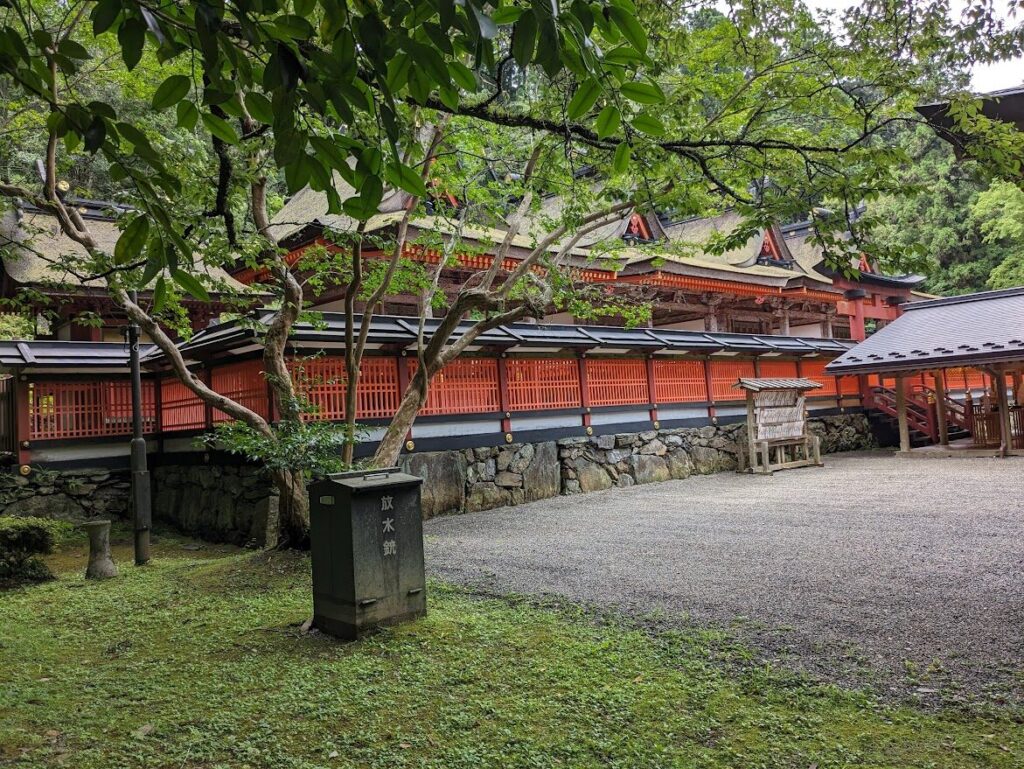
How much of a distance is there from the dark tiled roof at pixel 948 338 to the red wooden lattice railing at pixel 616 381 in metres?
6.17

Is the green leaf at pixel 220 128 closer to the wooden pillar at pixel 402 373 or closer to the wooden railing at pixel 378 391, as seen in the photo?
the wooden railing at pixel 378 391

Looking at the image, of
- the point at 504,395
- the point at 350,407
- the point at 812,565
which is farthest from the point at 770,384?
the point at 350,407

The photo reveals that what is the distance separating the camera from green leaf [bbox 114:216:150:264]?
160cm

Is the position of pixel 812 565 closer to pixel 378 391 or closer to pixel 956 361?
pixel 378 391

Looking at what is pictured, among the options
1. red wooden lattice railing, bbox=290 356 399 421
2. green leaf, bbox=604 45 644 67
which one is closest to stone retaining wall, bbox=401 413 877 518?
red wooden lattice railing, bbox=290 356 399 421

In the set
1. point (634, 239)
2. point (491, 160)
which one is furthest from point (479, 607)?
point (634, 239)

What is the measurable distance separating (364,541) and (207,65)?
376cm

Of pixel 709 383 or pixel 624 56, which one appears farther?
pixel 709 383

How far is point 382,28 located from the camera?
1646 millimetres

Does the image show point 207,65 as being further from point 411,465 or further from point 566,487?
point 566,487

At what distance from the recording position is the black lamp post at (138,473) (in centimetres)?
834

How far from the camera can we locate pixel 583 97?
5.90ft

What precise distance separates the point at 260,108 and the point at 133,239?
44cm

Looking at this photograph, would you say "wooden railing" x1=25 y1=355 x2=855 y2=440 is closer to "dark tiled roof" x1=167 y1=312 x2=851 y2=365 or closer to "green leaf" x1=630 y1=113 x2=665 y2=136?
"dark tiled roof" x1=167 y1=312 x2=851 y2=365
